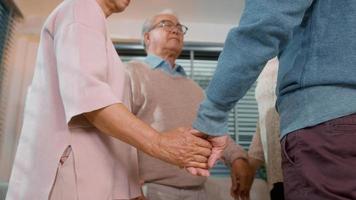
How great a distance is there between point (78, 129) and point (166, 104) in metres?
0.70

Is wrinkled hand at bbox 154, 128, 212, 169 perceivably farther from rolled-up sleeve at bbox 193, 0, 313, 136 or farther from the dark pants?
the dark pants

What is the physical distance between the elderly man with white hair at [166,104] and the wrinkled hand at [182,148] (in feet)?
1.64

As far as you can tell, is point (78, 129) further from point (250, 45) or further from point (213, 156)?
point (250, 45)

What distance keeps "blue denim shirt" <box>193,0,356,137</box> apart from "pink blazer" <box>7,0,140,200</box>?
0.30m

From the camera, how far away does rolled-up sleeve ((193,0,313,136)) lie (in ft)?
2.04

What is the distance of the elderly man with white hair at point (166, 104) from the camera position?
53.4 inches

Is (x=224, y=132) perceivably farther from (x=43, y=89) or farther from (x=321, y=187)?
(x=43, y=89)

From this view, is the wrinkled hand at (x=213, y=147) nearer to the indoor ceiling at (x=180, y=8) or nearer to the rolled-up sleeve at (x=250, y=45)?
the rolled-up sleeve at (x=250, y=45)

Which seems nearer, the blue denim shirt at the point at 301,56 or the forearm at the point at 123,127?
the blue denim shirt at the point at 301,56

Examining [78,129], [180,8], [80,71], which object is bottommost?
[78,129]

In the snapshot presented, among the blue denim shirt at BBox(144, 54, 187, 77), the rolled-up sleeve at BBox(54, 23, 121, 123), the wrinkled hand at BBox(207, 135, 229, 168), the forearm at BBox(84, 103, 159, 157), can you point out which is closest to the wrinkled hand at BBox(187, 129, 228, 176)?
the wrinkled hand at BBox(207, 135, 229, 168)

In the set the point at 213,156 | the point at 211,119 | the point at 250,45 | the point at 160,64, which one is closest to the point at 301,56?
the point at 250,45

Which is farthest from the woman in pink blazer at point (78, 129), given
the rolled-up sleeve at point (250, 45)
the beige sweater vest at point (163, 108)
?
the beige sweater vest at point (163, 108)

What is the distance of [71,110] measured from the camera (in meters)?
0.77
